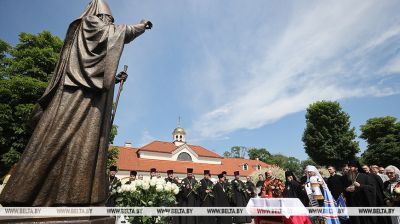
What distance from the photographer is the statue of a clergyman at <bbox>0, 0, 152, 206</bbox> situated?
2650 millimetres

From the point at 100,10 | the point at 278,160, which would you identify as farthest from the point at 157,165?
the point at 278,160

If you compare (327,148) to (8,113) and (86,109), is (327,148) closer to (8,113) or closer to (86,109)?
(8,113)

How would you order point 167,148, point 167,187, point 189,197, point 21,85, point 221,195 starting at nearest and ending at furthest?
point 167,187, point 189,197, point 221,195, point 21,85, point 167,148

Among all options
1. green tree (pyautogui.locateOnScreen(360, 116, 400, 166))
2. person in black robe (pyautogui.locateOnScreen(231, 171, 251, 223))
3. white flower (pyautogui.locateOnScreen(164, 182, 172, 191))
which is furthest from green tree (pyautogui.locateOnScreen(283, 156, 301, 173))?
white flower (pyautogui.locateOnScreen(164, 182, 172, 191))

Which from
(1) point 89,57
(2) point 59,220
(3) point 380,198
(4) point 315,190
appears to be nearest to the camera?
(2) point 59,220

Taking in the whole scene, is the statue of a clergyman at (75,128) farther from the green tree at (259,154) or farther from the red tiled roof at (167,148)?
the green tree at (259,154)

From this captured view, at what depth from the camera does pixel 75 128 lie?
9.61ft

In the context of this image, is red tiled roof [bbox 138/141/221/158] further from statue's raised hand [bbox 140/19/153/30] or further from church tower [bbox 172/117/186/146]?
statue's raised hand [bbox 140/19/153/30]

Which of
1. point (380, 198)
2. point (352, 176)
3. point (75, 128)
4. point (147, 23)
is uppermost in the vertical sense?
point (147, 23)

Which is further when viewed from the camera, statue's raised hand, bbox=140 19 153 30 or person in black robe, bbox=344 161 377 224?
person in black robe, bbox=344 161 377 224

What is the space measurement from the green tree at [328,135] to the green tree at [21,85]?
39.5 meters

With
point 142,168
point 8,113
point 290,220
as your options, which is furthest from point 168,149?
point 290,220

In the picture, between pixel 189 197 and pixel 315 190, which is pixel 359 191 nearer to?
pixel 315 190

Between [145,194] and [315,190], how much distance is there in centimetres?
492
